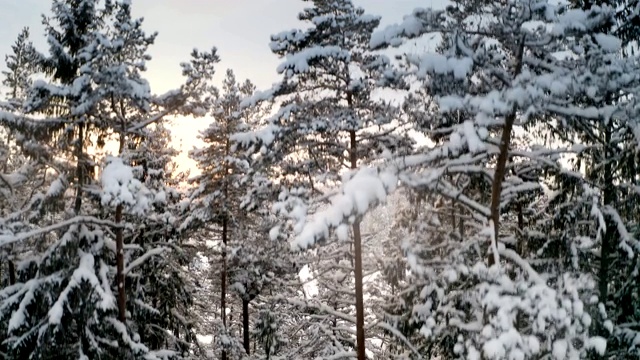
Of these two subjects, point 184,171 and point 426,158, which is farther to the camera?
point 184,171

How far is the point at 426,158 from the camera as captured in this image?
647 centimetres

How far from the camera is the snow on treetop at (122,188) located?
8484 mm

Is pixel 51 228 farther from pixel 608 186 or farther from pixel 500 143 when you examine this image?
pixel 608 186

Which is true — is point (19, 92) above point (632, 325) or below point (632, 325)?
above

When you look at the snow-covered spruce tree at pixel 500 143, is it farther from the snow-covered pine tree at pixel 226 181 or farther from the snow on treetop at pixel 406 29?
the snow-covered pine tree at pixel 226 181

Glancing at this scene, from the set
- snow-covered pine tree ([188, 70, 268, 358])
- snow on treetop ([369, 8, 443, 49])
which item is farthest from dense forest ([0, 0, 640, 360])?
snow-covered pine tree ([188, 70, 268, 358])

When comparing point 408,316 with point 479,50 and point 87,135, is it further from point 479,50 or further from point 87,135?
point 87,135

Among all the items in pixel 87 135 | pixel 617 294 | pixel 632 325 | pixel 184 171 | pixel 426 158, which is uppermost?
pixel 184 171

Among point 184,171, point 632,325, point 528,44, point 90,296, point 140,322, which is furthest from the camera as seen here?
point 184,171

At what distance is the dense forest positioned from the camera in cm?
582

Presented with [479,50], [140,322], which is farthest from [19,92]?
[479,50]

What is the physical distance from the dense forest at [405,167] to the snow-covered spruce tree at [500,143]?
30 millimetres

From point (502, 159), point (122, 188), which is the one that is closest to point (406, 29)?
point (502, 159)

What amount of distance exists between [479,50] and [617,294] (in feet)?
20.7
